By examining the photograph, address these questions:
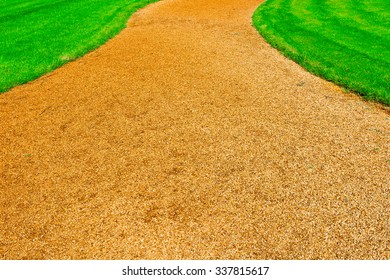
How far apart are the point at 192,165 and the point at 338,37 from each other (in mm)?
9027

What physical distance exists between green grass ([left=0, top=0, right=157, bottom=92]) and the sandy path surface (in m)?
1.19

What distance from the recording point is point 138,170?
6406 millimetres

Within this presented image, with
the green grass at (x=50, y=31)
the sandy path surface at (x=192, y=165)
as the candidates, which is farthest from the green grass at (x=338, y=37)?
the green grass at (x=50, y=31)

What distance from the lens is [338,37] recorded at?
1258 centimetres

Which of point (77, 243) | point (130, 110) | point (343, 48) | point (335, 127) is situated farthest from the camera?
point (343, 48)

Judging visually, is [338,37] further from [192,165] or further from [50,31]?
[50,31]

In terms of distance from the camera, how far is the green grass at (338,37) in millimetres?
9562

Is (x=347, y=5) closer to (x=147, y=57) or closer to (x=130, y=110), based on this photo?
(x=147, y=57)

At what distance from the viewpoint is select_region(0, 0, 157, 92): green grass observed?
37.4 ft

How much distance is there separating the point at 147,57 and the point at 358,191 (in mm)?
8005

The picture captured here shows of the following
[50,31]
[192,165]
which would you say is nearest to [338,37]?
[192,165]

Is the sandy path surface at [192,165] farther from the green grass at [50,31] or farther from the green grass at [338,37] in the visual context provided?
the green grass at [50,31]
